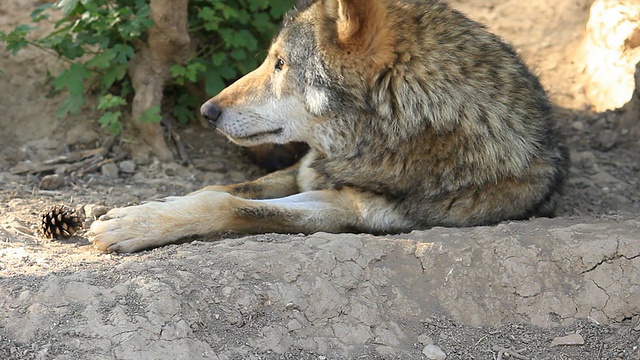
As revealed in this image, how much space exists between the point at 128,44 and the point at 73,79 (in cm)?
48

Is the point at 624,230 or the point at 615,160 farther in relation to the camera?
the point at 615,160

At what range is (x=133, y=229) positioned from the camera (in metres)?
3.83

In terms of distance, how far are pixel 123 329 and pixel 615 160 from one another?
412 cm

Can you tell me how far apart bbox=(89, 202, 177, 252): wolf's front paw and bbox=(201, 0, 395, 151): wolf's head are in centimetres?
74

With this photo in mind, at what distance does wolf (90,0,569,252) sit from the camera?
13.1ft

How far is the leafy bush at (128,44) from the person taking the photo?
507 cm

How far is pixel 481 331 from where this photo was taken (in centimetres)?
332

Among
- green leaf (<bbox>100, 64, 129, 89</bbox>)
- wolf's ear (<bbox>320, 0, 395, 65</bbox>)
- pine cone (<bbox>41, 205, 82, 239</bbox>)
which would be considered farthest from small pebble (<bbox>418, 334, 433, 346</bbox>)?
green leaf (<bbox>100, 64, 129, 89</bbox>)

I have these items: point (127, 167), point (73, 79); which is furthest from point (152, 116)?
point (73, 79)

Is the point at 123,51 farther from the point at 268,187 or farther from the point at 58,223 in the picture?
the point at 58,223

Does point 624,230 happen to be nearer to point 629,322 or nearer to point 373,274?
point 629,322

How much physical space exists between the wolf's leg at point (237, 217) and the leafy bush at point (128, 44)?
1.33m

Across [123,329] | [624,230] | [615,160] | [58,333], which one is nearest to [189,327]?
[123,329]

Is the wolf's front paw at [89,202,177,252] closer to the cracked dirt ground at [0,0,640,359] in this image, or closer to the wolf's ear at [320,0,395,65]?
the cracked dirt ground at [0,0,640,359]
